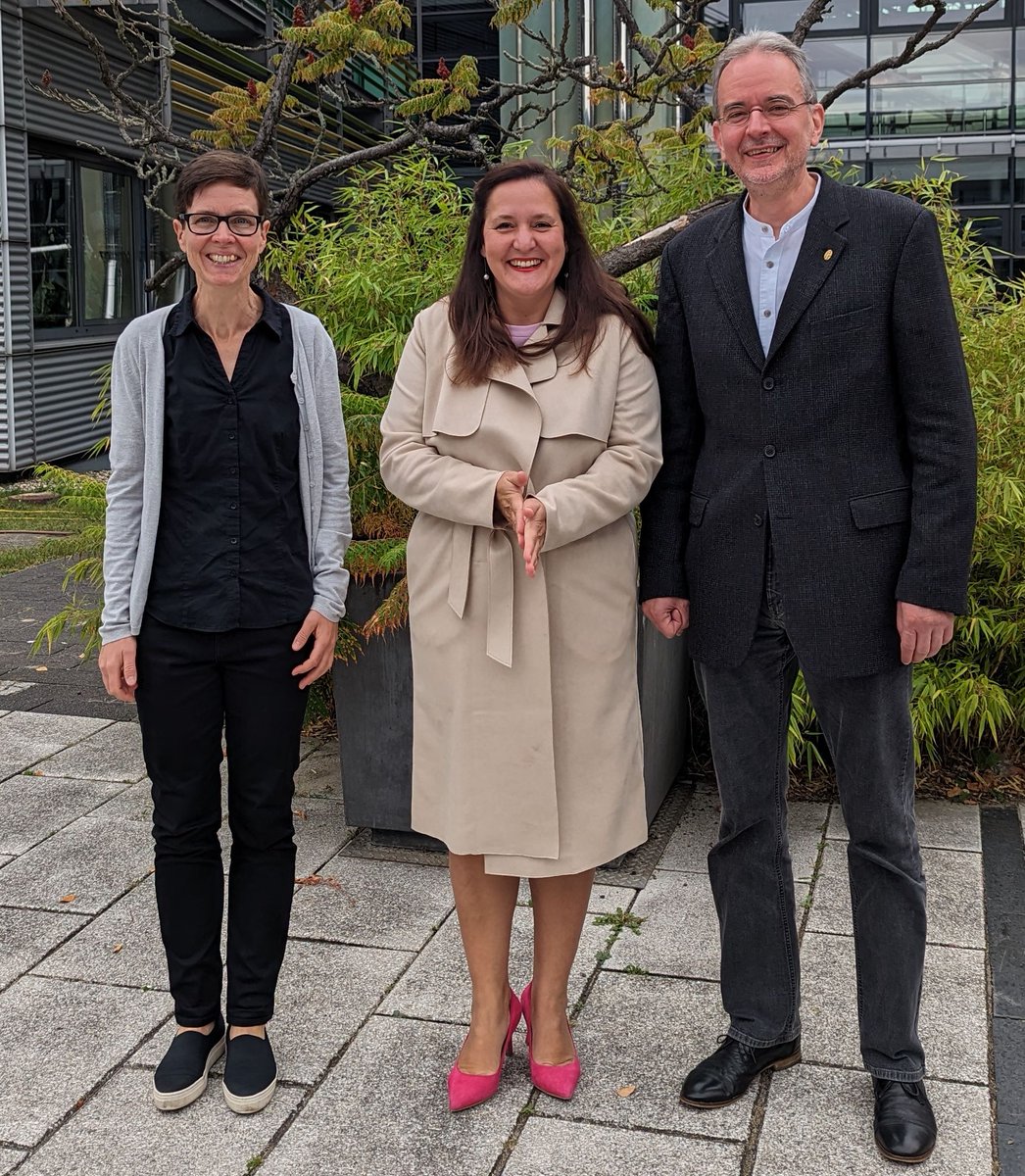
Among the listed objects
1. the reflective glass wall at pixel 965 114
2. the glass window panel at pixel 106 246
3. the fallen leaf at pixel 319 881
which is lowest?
the fallen leaf at pixel 319 881

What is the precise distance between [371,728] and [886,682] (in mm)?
2153

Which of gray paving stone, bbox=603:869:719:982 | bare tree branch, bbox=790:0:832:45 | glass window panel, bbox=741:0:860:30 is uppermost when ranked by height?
glass window panel, bbox=741:0:860:30

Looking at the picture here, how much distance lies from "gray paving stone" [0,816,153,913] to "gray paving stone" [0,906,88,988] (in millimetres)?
55

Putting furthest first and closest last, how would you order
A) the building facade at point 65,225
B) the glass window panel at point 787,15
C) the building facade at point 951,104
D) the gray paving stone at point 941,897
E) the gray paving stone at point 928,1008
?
the building facade at point 951,104 < the glass window panel at point 787,15 < the building facade at point 65,225 < the gray paving stone at point 941,897 < the gray paving stone at point 928,1008

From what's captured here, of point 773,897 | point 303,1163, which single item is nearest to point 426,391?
point 773,897

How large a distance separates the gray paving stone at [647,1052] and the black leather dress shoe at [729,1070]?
0.03 meters

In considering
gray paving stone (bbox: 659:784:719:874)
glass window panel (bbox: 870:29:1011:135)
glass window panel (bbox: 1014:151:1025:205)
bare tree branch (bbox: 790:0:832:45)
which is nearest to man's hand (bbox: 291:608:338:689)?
gray paving stone (bbox: 659:784:719:874)

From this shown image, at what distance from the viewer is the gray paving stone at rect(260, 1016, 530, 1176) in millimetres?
2881

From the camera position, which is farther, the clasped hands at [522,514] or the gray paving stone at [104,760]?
the gray paving stone at [104,760]

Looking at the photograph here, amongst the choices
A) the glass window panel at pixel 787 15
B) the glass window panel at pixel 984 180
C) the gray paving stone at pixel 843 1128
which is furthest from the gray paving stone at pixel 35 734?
the glass window panel at pixel 984 180

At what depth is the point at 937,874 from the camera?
4.42 metres

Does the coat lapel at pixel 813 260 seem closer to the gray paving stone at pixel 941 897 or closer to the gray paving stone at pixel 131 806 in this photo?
the gray paving stone at pixel 941 897

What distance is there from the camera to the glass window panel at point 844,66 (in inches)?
650

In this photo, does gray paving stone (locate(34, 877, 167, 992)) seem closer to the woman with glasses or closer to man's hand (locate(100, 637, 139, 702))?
the woman with glasses
